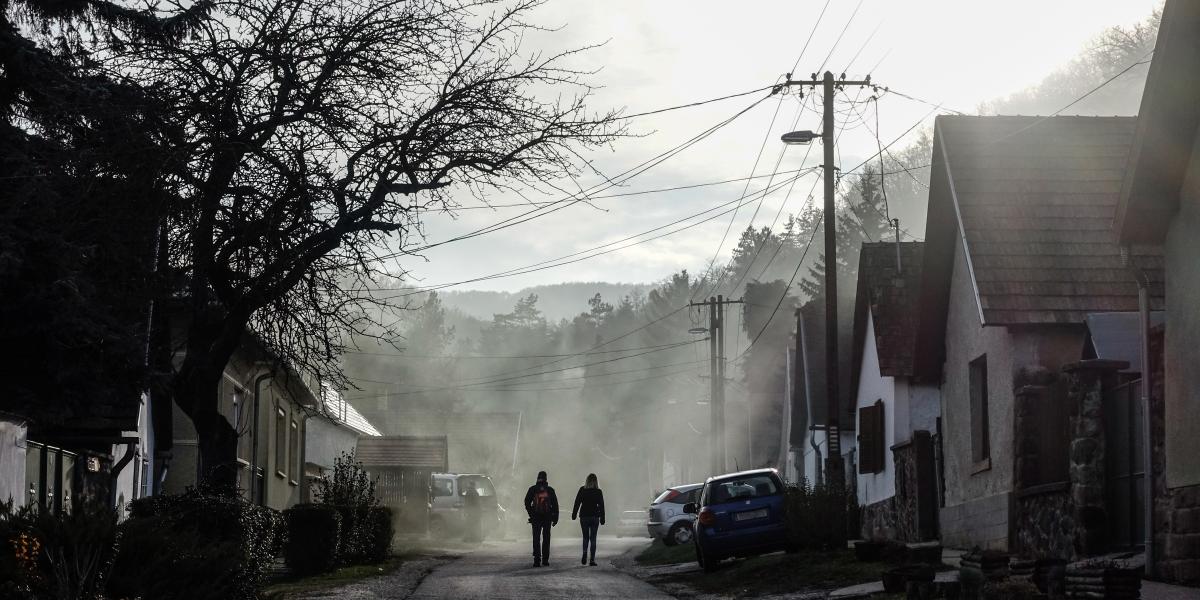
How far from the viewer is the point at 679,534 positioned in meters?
35.1

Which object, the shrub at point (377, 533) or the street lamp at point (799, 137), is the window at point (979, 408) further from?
the shrub at point (377, 533)

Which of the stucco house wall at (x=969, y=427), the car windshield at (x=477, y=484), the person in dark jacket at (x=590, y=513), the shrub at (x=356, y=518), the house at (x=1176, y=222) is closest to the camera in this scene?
the house at (x=1176, y=222)

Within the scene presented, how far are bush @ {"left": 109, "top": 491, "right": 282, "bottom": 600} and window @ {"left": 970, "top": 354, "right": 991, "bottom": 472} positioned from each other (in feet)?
38.7

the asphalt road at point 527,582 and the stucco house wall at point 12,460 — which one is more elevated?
the stucco house wall at point 12,460

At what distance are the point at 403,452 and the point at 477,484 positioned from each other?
39.5ft

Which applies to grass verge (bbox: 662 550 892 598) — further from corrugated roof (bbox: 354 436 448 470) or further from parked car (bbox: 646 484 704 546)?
corrugated roof (bbox: 354 436 448 470)

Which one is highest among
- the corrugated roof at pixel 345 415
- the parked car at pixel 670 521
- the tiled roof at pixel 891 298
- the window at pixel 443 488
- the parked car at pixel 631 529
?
the tiled roof at pixel 891 298

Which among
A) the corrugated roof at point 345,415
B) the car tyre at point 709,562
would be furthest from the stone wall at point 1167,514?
the corrugated roof at point 345,415

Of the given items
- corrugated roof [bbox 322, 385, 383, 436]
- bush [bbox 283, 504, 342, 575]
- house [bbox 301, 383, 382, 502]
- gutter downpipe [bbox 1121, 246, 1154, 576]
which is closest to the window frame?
gutter downpipe [bbox 1121, 246, 1154, 576]

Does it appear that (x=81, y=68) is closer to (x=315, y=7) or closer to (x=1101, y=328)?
(x=315, y=7)

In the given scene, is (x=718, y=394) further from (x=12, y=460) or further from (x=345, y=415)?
(x=12, y=460)

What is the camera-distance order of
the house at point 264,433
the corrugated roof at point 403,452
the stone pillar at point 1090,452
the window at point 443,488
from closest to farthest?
the stone pillar at point 1090,452 → the house at point 264,433 → the window at point 443,488 → the corrugated roof at point 403,452

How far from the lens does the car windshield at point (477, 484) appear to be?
42.9 metres

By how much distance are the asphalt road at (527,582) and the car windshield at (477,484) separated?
15.5 metres
